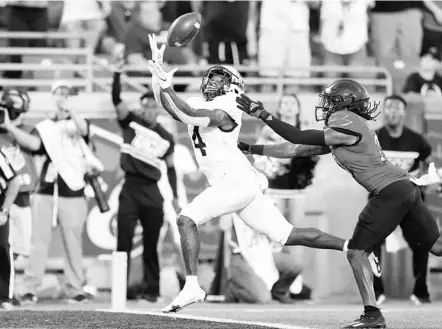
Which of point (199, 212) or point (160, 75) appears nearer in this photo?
point (160, 75)

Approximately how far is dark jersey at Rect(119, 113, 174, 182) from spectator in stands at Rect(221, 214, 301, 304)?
0.93 m

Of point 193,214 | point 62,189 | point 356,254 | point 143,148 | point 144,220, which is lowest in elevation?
point 356,254

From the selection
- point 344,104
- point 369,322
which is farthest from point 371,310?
point 344,104

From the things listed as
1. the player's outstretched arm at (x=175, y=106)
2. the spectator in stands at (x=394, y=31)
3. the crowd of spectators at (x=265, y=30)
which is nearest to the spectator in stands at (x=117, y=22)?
the crowd of spectators at (x=265, y=30)

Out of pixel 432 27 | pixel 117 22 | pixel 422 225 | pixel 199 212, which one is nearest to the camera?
pixel 422 225

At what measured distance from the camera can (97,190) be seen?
38.5ft

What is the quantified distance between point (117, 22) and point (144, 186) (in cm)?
306

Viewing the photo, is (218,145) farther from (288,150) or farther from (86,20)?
(86,20)

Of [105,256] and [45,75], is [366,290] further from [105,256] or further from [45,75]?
[45,75]

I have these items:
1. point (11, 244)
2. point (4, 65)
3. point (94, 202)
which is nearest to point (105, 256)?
point (94, 202)

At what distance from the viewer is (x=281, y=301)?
38.2 feet

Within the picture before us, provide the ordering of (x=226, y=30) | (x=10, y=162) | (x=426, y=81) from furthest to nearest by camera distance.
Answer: (x=426, y=81) → (x=226, y=30) → (x=10, y=162)

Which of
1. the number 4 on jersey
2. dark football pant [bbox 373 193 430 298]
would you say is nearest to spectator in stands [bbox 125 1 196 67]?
dark football pant [bbox 373 193 430 298]

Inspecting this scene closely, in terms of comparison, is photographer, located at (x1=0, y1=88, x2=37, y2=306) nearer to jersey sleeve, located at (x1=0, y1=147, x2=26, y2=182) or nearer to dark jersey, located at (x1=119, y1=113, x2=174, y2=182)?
jersey sleeve, located at (x1=0, y1=147, x2=26, y2=182)
